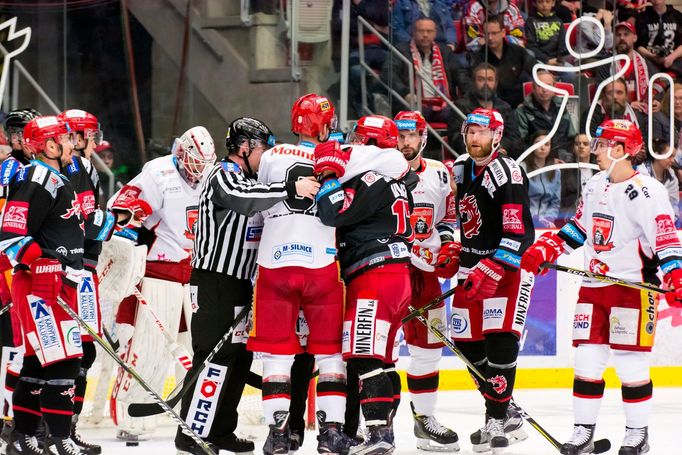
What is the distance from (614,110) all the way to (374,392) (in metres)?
4.26

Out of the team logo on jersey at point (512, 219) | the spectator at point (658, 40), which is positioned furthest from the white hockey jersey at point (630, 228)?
the spectator at point (658, 40)

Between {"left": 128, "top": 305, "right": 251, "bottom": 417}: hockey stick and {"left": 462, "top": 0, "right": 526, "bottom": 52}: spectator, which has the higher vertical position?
{"left": 462, "top": 0, "right": 526, "bottom": 52}: spectator

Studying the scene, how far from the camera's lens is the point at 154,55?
8047 mm

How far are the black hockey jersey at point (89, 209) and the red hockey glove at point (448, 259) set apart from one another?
1418 mm

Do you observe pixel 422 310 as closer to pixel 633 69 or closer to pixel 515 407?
pixel 515 407

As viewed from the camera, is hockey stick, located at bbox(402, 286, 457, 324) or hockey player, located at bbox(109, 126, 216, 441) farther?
hockey player, located at bbox(109, 126, 216, 441)

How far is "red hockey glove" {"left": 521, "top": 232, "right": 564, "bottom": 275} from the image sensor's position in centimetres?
532

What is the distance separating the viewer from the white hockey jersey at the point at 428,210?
5.62 m

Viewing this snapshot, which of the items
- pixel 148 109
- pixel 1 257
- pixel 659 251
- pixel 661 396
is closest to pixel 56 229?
pixel 1 257

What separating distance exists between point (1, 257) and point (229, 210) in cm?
105

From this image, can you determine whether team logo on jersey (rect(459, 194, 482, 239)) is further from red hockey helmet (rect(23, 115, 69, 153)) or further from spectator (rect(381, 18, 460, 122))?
spectator (rect(381, 18, 460, 122))

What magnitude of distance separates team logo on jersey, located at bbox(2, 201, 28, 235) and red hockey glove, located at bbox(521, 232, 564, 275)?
6.64 feet

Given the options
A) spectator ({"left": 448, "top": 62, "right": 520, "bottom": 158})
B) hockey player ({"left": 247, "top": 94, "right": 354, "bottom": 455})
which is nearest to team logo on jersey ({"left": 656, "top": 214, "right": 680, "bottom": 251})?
hockey player ({"left": 247, "top": 94, "right": 354, "bottom": 455})

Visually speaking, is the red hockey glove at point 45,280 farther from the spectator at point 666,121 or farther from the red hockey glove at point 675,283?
the spectator at point 666,121
